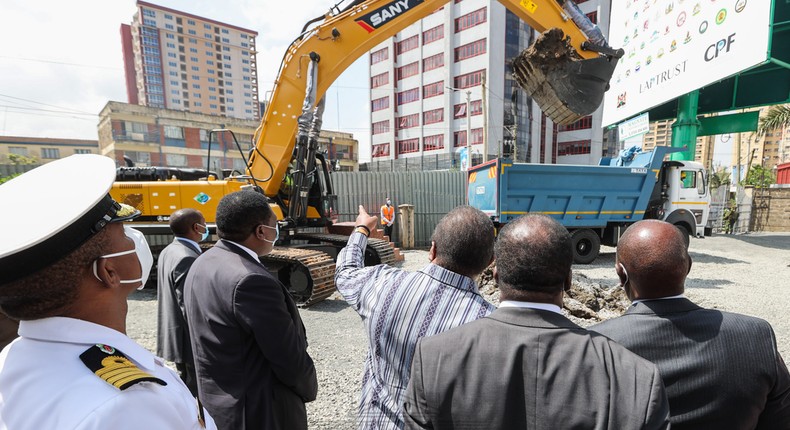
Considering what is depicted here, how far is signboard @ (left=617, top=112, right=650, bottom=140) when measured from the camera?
36.0 feet

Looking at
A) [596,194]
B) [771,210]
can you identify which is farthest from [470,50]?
[596,194]

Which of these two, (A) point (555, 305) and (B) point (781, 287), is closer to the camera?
(A) point (555, 305)

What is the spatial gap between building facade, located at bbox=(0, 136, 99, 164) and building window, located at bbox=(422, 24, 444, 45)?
2003 inches

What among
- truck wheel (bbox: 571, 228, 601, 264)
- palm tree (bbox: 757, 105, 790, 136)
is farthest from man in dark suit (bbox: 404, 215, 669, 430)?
palm tree (bbox: 757, 105, 790, 136)

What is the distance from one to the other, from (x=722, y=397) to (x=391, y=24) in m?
6.81

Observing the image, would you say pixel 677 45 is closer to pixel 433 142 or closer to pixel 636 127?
pixel 636 127

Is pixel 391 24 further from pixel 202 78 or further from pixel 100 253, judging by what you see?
pixel 202 78

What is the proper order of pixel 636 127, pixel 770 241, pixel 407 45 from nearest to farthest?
pixel 636 127
pixel 770 241
pixel 407 45

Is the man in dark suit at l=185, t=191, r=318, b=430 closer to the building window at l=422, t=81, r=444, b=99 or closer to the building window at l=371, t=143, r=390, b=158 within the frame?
the building window at l=422, t=81, r=444, b=99

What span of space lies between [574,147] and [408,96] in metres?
20.8

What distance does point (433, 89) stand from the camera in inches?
1737

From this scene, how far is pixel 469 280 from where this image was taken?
152 cm

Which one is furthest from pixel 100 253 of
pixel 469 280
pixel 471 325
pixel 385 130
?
pixel 385 130

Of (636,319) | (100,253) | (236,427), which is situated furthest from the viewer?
(236,427)
